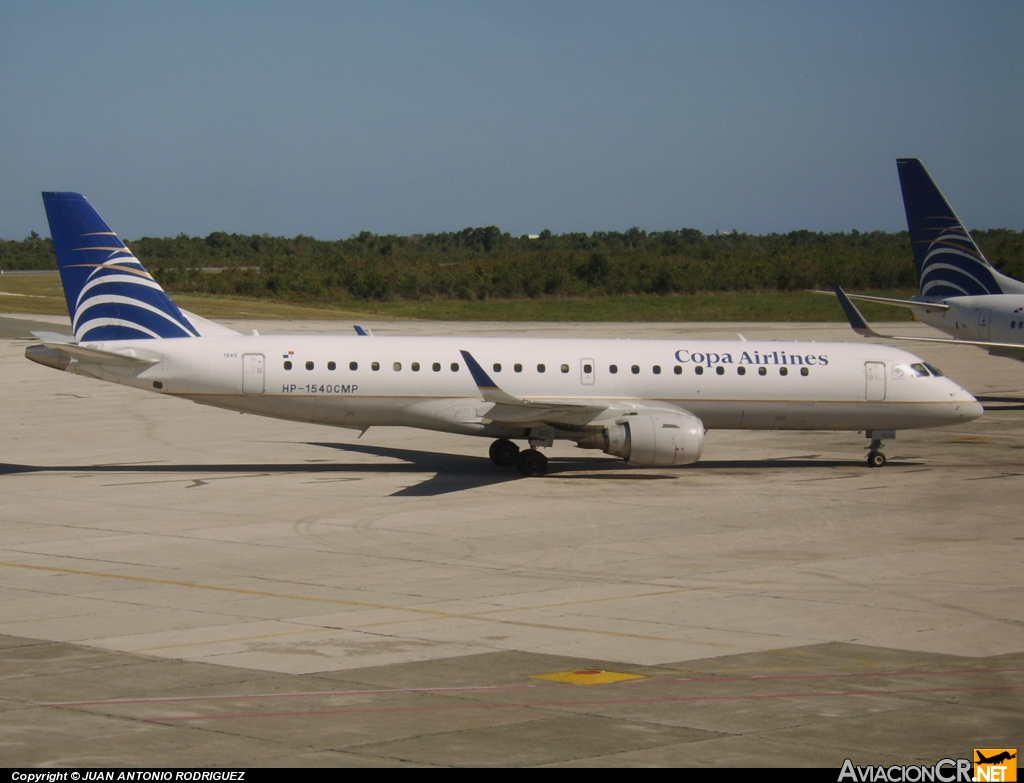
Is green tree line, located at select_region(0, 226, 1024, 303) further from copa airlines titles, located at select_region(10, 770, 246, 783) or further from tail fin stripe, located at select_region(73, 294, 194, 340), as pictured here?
copa airlines titles, located at select_region(10, 770, 246, 783)

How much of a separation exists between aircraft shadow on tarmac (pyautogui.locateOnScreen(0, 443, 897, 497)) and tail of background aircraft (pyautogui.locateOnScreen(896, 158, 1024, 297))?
1561cm

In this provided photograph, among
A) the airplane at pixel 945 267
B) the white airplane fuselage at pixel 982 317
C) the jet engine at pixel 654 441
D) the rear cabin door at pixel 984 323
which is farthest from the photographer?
the airplane at pixel 945 267

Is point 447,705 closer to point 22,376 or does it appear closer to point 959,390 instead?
point 959,390

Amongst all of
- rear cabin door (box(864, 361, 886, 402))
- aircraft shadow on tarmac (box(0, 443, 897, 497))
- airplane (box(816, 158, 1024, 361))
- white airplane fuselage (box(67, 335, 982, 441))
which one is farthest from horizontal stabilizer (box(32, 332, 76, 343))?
airplane (box(816, 158, 1024, 361))

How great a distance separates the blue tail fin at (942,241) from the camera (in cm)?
4738

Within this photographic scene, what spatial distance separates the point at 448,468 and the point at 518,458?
2.20 metres

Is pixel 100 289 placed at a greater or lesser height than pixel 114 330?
greater

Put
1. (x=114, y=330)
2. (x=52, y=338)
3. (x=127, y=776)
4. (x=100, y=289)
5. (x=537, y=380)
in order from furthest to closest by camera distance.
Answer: (x=537, y=380) → (x=100, y=289) → (x=114, y=330) → (x=52, y=338) → (x=127, y=776)

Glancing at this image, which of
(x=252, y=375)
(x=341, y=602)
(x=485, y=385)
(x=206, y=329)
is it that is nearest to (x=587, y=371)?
(x=485, y=385)

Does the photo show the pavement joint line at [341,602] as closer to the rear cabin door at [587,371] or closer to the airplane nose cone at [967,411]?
the rear cabin door at [587,371]

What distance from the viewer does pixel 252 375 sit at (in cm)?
3048

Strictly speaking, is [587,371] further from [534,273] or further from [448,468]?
[534,273]

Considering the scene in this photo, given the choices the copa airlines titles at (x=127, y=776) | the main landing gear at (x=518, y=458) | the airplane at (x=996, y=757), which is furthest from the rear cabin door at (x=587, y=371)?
the copa airlines titles at (x=127, y=776)

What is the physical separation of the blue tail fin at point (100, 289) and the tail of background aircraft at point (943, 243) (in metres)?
28.2
